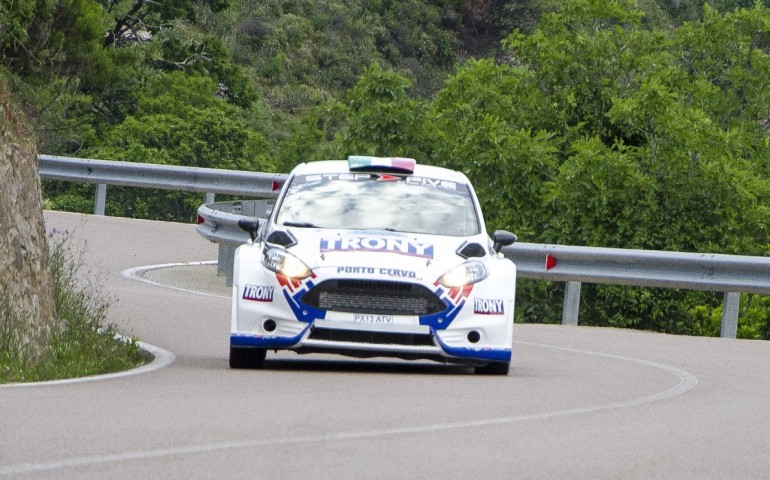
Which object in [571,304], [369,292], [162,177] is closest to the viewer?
[369,292]

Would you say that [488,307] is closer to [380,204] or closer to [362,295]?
[362,295]

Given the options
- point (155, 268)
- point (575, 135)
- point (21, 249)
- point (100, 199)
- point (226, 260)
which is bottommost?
point (155, 268)

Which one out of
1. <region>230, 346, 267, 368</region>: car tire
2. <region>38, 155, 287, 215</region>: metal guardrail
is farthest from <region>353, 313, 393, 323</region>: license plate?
<region>38, 155, 287, 215</region>: metal guardrail

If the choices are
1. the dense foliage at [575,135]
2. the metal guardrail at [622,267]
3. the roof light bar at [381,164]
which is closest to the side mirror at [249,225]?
the roof light bar at [381,164]

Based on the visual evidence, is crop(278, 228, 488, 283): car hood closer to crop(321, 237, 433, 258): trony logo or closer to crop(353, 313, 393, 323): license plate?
crop(321, 237, 433, 258): trony logo

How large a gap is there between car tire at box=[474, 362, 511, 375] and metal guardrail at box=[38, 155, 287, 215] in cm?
1269

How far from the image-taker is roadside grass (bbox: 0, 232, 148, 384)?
11.2 m

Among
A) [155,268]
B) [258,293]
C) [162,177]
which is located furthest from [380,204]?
[162,177]

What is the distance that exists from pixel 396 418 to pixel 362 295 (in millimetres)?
2257

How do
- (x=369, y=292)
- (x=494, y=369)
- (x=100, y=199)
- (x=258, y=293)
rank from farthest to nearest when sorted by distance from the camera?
(x=100, y=199), (x=494, y=369), (x=258, y=293), (x=369, y=292)

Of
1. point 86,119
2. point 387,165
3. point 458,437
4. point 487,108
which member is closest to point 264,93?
point 86,119

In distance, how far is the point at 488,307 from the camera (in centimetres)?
1195

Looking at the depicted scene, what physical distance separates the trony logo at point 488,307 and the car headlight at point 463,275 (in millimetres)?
146

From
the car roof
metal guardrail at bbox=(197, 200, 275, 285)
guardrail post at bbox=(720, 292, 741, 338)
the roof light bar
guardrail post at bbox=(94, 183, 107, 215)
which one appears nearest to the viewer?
the roof light bar
